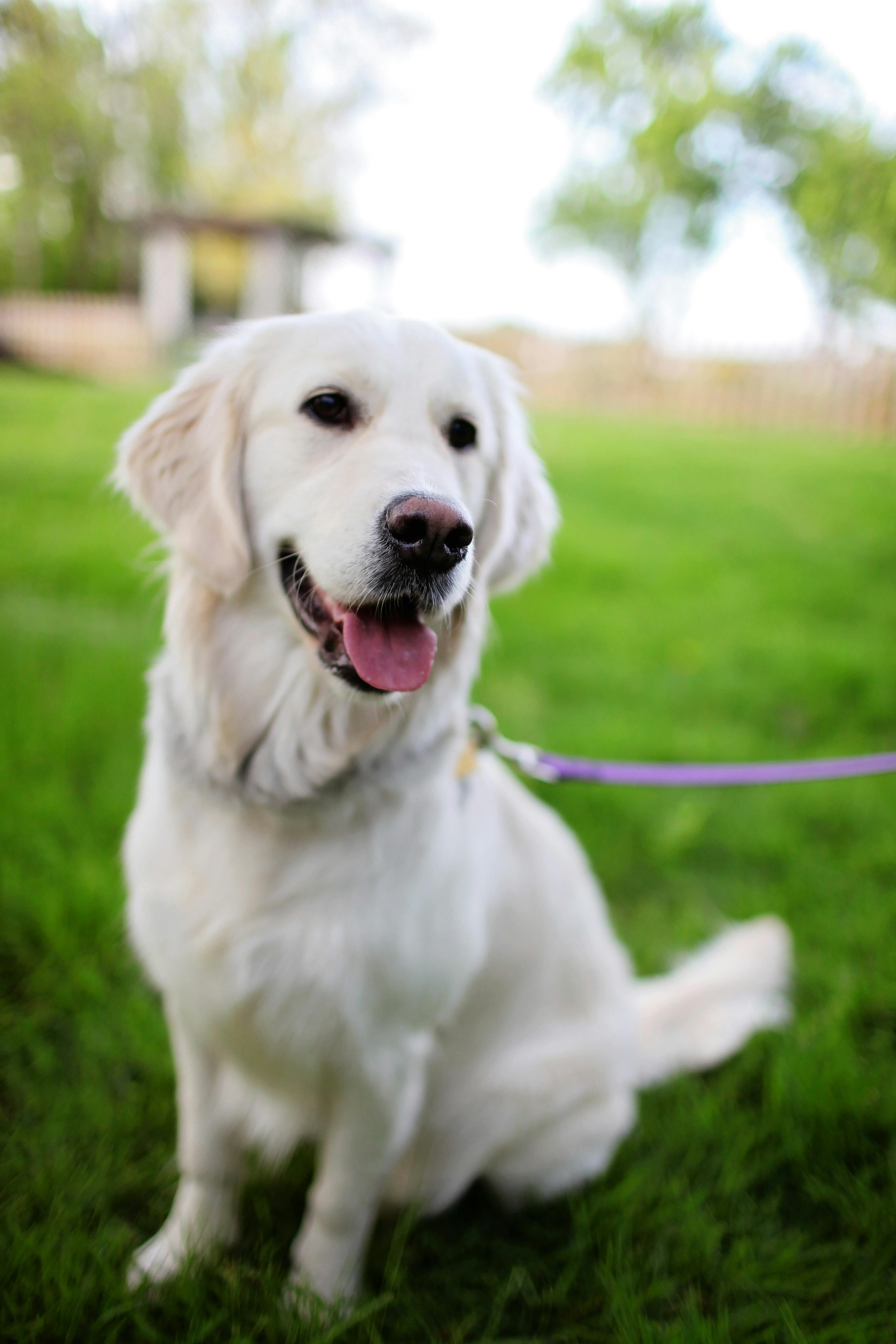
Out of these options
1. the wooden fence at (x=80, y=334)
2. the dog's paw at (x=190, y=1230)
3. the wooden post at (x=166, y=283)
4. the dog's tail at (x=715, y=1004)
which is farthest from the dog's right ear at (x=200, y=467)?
the wooden post at (x=166, y=283)

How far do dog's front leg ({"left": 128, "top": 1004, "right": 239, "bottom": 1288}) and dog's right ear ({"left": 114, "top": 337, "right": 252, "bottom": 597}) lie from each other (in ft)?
3.10

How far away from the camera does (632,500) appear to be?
7.00m

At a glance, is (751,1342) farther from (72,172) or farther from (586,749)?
(72,172)

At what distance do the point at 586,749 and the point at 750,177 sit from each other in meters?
4.76

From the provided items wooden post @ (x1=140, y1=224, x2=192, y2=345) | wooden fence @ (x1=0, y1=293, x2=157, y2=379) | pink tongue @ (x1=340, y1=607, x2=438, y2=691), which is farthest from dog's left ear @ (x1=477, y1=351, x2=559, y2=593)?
wooden post @ (x1=140, y1=224, x2=192, y2=345)

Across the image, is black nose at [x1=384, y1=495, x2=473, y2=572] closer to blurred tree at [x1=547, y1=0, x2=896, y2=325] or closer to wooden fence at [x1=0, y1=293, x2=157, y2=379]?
blurred tree at [x1=547, y1=0, x2=896, y2=325]

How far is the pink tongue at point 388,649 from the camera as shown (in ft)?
4.73

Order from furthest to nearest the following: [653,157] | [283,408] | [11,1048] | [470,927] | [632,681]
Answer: [653,157] → [632,681] → [11,1048] → [470,927] → [283,408]

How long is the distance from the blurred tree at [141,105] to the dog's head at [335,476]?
2425mm

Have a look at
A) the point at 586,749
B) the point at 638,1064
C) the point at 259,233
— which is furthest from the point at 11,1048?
the point at 259,233

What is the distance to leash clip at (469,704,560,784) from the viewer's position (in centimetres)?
207

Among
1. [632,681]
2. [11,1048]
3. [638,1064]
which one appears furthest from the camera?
[632,681]

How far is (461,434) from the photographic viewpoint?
1702 mm

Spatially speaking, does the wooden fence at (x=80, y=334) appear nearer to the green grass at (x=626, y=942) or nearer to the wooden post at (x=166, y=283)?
the wooden post at (x=166, y=283)
